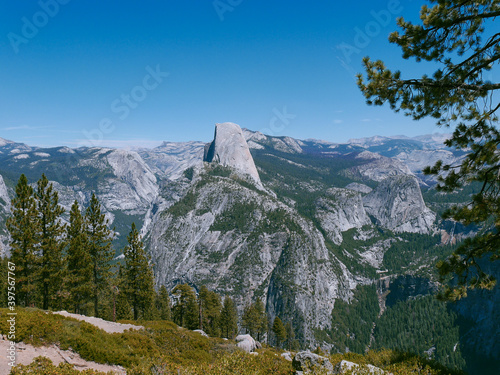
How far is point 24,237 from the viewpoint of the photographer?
2642cm

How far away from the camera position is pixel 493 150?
8.19m

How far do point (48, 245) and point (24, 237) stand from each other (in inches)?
90.8

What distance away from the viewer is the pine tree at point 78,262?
99.5 ft

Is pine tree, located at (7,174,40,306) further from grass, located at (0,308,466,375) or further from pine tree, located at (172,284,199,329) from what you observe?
pine tree, located at (172,284,199,329)

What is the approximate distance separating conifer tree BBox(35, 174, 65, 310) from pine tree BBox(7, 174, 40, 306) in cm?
75

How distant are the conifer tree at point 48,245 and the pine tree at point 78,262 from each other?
120cm

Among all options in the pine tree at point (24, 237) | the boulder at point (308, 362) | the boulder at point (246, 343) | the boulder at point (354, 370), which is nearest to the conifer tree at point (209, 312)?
the boulder at point (246, 343)

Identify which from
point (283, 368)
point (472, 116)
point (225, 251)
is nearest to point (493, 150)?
point (472, 116)

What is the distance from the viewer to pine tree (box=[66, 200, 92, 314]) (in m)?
30.3

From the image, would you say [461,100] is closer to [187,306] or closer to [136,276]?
[136,276]

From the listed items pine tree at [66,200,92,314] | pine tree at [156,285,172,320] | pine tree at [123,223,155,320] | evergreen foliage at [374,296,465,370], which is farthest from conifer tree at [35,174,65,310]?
evergreen foliage at [374,296,465,370]

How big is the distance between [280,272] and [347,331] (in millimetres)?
53356

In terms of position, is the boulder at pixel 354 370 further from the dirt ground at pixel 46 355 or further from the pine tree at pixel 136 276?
the pine tree at pixel 136 276

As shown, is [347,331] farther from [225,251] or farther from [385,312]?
[225,251]
